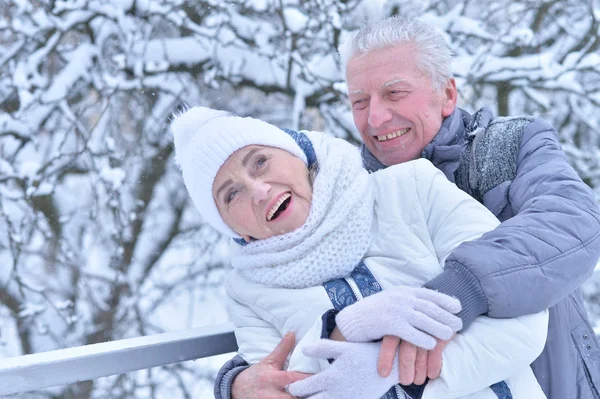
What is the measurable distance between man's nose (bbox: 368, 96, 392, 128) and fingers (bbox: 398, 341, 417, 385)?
712 millimetres

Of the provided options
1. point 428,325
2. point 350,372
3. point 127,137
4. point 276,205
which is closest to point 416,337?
point 428,325

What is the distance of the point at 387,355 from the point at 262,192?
1.37 ft

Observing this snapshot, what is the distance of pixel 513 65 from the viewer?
4684mm

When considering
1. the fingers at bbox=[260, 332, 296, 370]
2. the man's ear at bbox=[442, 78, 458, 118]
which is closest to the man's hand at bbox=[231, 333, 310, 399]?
the fingers at bbox=[260, 332, 296, 370]

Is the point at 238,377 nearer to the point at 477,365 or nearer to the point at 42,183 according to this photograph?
the point at 477,365

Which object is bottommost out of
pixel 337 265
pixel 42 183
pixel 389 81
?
pixel 42 183

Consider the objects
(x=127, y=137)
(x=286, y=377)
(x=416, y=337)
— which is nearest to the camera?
(x=416, y=337)

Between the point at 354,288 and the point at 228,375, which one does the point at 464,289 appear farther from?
the point at 228,375

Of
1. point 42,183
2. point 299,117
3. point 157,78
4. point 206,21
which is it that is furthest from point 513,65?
point 42,183

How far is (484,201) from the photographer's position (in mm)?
1518

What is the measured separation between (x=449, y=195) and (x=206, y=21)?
3137 mm

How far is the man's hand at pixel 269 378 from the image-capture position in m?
1.20

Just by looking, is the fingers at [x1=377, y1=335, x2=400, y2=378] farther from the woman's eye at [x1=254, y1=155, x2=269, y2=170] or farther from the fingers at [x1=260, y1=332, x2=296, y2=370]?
the woman's eye at [x1=254, y1=155, x2=269, y2=170]

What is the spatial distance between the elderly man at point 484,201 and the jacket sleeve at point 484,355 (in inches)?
1.0
